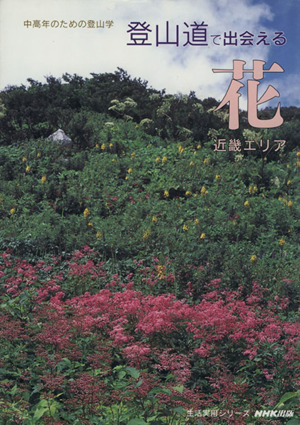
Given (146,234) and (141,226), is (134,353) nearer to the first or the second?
(146,234)

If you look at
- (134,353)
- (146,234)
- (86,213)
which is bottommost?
(134,353)

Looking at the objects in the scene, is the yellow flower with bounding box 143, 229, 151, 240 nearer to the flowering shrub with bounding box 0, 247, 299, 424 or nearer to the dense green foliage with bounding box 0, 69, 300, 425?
the dense green foliage with bounding box 0, 69, 300, 425

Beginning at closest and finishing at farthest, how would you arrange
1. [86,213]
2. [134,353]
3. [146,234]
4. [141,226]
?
[134,353] → [146,234] → [141,226] → [86,213]

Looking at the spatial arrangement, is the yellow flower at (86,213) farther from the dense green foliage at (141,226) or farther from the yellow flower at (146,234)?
the yellow flower at (146,234)

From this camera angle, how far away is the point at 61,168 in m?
9.52

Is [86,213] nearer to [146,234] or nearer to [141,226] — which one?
[141,226]

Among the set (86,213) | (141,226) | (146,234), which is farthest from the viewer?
(86,213)

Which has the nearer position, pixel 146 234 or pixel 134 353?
pixel 134 353

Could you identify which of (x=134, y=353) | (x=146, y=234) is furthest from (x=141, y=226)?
(x=134, y=353)

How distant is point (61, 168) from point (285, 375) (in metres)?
6.00

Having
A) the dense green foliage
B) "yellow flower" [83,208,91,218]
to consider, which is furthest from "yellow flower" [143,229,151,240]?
"yellow flower" [83,208,91,218]

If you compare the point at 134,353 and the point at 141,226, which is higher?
the point at 141,226

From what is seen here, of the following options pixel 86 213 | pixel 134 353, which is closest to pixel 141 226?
pixel 86 213

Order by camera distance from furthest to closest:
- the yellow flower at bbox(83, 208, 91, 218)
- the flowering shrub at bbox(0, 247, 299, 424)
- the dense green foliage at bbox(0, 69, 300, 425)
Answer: the yellow flower at bbox(83, 208, 91, 218) < the dense green foliage at bbox(0, 69, 300, 425) < the flowering shrub at bbox(0, 247, 299, 424)
